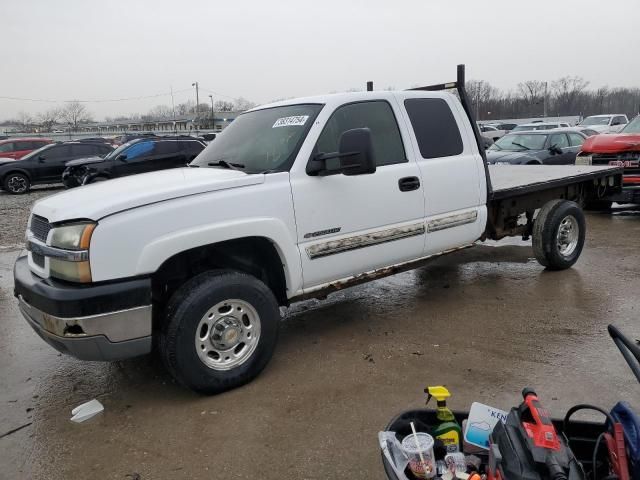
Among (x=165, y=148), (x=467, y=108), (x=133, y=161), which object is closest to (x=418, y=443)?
(x=467, y=108)

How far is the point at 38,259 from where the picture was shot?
3527mm

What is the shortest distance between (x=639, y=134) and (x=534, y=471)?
9579 mm

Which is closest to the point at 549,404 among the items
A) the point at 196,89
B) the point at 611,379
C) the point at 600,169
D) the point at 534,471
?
the point at 611,379

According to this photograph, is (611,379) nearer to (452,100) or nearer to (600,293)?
(600,293)

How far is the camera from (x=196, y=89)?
89.2 meters

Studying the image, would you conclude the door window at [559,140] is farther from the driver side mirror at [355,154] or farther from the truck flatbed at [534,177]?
the driver side mirror at [355,154]

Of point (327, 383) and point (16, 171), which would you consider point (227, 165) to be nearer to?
point (327, 383)

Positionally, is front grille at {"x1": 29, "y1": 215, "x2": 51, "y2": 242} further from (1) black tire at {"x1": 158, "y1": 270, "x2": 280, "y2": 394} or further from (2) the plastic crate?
(2) the plastic crate

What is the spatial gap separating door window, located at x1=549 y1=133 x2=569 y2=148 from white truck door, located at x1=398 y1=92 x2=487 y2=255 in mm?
9432

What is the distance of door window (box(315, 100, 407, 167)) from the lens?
13.7 ft

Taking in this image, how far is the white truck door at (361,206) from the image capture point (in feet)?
12.8

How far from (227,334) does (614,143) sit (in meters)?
8.91

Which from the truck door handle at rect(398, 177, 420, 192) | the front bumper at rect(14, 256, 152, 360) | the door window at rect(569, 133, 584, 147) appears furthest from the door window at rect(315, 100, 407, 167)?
the door window at rect(569, 133, 584, 147)

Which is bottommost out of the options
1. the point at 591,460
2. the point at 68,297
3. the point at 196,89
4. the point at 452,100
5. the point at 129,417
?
the point at 129,417
